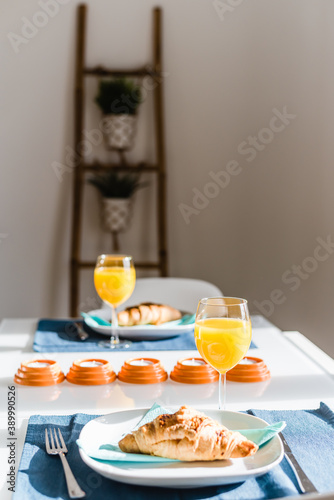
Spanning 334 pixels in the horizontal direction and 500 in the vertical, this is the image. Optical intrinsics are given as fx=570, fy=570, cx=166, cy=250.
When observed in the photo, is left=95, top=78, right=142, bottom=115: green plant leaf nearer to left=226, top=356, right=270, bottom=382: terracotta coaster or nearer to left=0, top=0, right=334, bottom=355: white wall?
left=0, top=0, right=334, bottom=355: white wall

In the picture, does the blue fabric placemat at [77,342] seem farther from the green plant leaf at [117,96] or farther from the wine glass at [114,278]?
the green plant leaf at [117,96]

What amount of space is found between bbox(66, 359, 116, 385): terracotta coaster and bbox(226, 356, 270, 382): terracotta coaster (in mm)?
214

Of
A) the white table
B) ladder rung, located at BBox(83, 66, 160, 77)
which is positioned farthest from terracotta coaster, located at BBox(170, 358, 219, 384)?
ladder rung, located at BBox(83, 66, 160, 77)

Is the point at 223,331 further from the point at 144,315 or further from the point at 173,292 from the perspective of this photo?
the point at 173,292

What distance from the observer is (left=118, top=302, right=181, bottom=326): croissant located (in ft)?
4.61

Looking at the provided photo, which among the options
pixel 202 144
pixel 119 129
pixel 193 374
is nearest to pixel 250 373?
pixel 193 374

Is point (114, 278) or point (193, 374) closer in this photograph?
point (193, 374)

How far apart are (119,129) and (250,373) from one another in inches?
74.0

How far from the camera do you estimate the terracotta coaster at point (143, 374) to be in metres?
1.00

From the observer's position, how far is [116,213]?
2717 millimetres

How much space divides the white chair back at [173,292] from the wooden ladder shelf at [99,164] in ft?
2.69

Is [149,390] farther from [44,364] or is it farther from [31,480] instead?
[31,480]

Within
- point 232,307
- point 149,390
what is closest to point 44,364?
point 149,390

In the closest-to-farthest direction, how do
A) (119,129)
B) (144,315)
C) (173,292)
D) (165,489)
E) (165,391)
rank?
(165,489) → (165,391) → (144,315) → (173,292) → (119,129)
